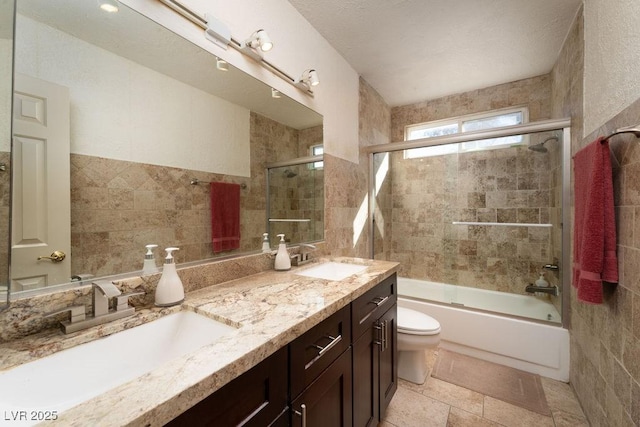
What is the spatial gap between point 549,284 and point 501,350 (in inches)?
28.9

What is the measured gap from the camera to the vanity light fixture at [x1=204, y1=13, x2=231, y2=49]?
115cm

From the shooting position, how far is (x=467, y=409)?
62.4 inches

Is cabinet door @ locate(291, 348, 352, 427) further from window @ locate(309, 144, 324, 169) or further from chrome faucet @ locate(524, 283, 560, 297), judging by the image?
chrome faucet @ locate(524, 283, 560, 297)

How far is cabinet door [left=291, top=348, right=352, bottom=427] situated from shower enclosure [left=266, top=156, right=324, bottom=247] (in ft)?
2.56

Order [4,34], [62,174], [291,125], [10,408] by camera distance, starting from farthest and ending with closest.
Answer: [291,125]
[62,174]
[4,34]
[10,408]

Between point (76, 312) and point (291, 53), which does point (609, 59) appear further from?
point (76, 312)

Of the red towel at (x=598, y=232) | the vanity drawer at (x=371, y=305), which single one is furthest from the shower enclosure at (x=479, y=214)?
the vanity drawer at (x=371, y=305)

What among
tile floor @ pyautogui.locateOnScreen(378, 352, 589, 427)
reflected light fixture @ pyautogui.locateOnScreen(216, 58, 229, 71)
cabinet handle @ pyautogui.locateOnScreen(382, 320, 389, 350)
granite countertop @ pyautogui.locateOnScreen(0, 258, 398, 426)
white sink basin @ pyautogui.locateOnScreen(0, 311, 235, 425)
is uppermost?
reflected light fixture @ pyautogui.locateOnScreen(216, 58, 229, 71)

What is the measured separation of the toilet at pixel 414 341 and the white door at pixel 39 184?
5.83 feet

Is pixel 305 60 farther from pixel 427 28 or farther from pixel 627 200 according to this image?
pixel 627 200

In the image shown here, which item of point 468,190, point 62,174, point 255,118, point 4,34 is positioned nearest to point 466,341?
point 468,190

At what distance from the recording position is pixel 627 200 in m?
1.11

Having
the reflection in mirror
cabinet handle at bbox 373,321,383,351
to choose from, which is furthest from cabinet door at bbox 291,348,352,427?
the reflection in mirror

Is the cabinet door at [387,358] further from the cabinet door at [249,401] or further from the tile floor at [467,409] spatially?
the cabinet door at [249,401]
